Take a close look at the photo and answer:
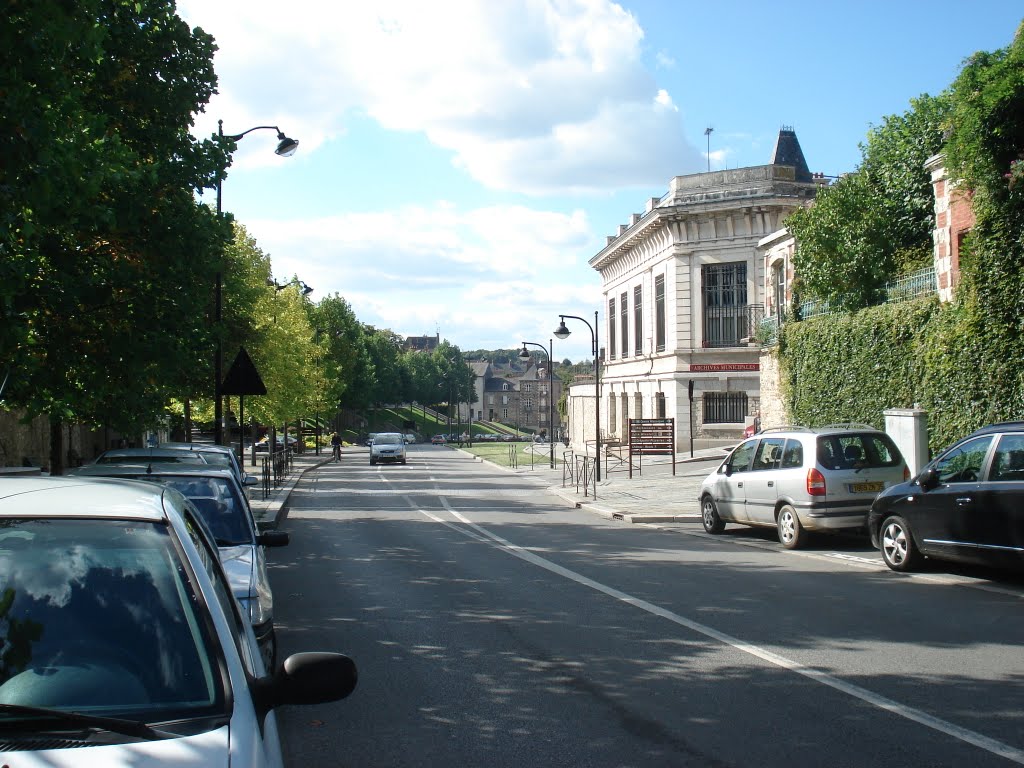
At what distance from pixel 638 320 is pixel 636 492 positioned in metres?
26.8

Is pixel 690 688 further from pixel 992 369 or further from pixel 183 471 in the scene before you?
pixel 992 369

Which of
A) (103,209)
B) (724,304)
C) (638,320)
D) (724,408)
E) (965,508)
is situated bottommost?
(965,508)

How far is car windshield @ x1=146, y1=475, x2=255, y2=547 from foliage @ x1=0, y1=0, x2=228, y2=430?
1720 millimetres

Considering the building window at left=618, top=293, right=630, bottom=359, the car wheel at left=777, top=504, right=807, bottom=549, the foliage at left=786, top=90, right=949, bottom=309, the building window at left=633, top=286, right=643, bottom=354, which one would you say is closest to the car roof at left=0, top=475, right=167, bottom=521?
the car wheel at left=777, top=504, right=807, bottom=549

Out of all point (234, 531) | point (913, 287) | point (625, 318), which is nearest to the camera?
point (234, 531)

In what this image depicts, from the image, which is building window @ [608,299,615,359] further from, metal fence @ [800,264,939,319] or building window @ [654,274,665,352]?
metal fence @ [800,264,939,319]

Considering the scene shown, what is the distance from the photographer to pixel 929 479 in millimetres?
11664

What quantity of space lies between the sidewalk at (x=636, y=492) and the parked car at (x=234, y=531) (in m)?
4.70

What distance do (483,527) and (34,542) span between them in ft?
53.8

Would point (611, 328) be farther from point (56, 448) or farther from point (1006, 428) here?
point (1006, 428)

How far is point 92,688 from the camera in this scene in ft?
9.73

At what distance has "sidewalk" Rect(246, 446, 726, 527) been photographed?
21344 mm

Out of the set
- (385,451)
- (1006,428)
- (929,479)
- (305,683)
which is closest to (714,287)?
(385,451)

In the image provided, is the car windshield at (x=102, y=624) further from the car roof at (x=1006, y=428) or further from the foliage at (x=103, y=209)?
the car roof at (x=1006, y=428)
